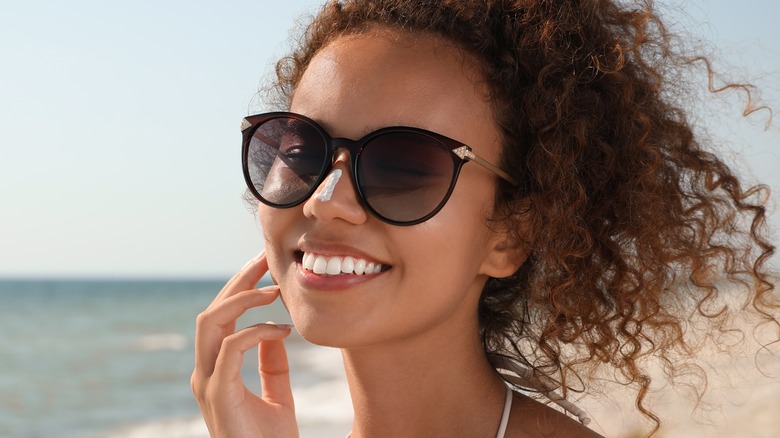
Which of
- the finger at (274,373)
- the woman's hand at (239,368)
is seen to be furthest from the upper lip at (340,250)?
the finger at (274,373)

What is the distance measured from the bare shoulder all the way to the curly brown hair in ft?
0.85

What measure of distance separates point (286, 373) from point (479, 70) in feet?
4.89

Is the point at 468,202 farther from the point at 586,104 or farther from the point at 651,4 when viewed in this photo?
the point at 651,4

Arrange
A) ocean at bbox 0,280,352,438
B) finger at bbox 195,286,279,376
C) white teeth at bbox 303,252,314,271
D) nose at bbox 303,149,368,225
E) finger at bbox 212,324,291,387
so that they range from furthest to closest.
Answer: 1. ocean at bbox 0,280,352,438
2. finger at bbox 195,286,279,376
3. finger at bbox 212,324,291,387
4. white teeth at bbox 303,252,314,271
5. nose at bbox 303,149,368,225

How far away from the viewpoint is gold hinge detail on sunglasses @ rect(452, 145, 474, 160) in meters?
2.73

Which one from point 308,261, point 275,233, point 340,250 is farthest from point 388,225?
point 275,233

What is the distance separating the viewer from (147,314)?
126 ft

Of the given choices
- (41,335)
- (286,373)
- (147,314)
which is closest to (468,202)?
(286,373)

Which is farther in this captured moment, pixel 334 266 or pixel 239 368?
pixel 239 368

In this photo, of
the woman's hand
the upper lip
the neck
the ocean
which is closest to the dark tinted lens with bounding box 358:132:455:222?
the upper lip

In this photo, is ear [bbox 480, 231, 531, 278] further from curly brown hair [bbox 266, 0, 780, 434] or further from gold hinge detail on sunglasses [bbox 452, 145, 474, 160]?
gold hinge detail on sunglasses [bbox 452, 145, 474, 160]

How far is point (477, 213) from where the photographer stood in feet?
9.33

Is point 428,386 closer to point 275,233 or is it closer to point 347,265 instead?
point 347,265

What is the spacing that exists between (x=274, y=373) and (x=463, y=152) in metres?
1.34
